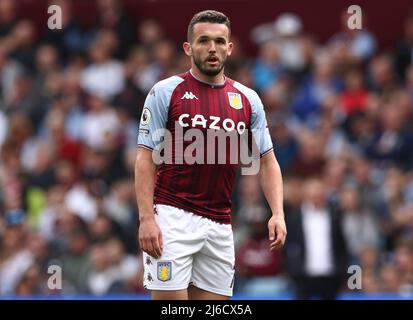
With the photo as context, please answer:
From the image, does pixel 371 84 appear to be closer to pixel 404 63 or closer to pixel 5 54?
pixel 404 63

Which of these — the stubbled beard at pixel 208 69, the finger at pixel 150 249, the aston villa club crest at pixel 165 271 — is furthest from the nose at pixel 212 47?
the aston villa club crest at pixel 165 271

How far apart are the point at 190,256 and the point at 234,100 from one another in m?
1.09

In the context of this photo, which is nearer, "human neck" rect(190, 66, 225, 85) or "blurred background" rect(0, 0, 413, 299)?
"human neck" rect(190, 66, 225, 85)

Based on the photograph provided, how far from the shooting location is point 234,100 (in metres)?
8.10

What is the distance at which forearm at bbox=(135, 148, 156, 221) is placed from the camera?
7793mm

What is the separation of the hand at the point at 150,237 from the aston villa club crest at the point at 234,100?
961mm

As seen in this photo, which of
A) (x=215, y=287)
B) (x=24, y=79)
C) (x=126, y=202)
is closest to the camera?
(x=215, y=287)

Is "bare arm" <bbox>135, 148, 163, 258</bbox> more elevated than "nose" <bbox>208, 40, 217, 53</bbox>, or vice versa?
"nose" <bbox>208, 40, 217, 53</bbox>

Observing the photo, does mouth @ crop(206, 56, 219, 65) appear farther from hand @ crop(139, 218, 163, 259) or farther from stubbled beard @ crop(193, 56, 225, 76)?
hand @ crop(139, 218, 163, 259)

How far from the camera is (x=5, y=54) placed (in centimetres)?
1758

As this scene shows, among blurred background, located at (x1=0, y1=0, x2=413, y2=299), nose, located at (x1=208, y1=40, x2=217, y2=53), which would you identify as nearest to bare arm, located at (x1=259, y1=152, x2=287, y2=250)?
nose, located at (x1=208, y1=40, x2=217, y2=53)

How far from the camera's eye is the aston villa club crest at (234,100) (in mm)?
8073

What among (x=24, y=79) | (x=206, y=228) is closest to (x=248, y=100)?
(x=206, y=228)

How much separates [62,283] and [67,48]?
4908mm
